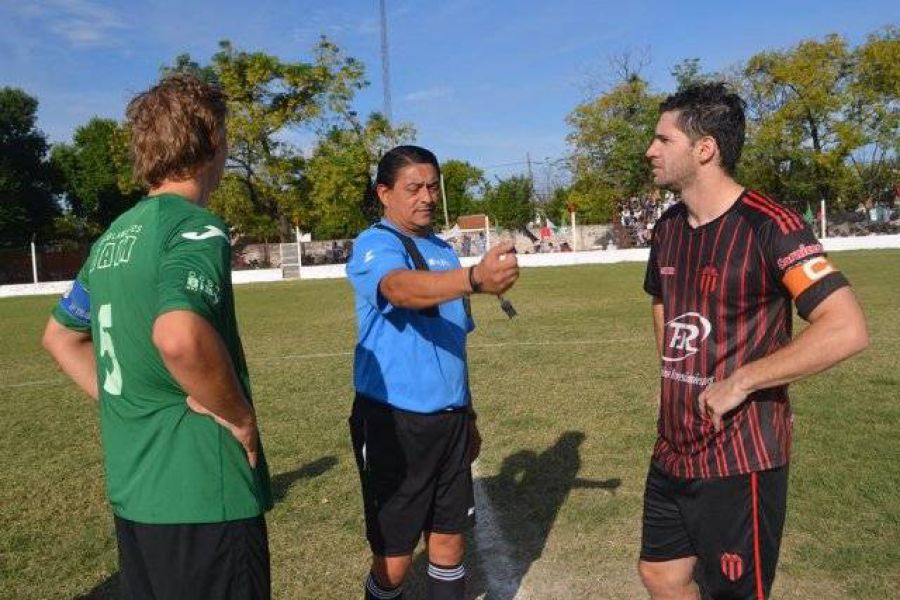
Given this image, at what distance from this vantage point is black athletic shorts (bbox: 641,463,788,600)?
2.65m

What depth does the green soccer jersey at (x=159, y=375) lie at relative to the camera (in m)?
2.00

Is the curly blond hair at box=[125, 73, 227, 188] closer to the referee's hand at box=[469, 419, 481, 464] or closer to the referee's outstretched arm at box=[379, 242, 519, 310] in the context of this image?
the referee's outstretched arm at box=[379, 242, 519, 310]

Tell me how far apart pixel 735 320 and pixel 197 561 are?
6.44ft

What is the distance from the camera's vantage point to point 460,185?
91500 mm

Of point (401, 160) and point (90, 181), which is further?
point (90, 181)

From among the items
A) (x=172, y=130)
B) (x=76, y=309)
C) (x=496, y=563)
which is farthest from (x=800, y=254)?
(x=496, y=563)

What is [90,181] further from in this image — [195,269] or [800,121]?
[195,269]

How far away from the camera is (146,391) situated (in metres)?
2.09

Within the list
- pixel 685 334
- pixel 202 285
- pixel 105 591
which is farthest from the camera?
pixel 105 591

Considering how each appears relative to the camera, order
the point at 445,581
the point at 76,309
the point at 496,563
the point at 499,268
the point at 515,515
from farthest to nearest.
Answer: the point at 515,515 < the point at 496,563 < the point at 445,581 < the point at 76,309 < the point at 499,268

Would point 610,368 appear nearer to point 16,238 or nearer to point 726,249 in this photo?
point 726,249

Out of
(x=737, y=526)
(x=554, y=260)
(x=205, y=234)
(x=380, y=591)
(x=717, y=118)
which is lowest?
(x=380, y=591)

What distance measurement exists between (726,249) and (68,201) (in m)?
59.4

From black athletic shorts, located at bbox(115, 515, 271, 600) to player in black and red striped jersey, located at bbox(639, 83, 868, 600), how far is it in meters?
1.57
